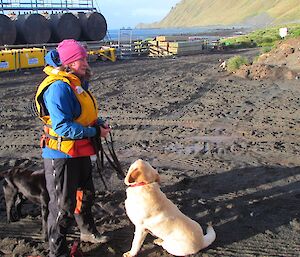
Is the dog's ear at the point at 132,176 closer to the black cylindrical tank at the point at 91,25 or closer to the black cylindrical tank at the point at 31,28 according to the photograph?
the black cylindrical tank at the point at 31,28

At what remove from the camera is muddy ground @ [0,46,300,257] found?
15.6ft

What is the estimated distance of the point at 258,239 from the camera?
15.4 feet

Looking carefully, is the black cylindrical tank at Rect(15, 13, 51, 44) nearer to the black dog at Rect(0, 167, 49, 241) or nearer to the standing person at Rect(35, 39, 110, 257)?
the black dog at Rect(0, 167, 49, 241)

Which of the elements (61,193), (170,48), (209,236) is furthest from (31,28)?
(209,236)

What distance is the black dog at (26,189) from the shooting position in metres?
4.55

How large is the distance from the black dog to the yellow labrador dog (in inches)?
42.3

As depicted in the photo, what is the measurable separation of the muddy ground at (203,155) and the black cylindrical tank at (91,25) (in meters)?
13.3

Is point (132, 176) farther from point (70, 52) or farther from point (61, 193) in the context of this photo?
point (70, 52)

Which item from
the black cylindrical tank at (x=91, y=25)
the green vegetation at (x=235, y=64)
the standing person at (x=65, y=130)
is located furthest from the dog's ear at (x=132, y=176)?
the black cylindrical tank at (x=91, y=25)

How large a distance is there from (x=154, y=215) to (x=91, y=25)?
25.3 meters

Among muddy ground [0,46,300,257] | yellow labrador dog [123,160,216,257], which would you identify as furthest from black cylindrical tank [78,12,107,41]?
yellow labrador dog [123,160,216,257]

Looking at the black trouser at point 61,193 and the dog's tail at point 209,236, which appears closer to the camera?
the black trouser at point 61,193

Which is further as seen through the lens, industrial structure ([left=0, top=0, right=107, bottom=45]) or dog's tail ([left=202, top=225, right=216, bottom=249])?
industrial structure ([left=0, top=0, right=107, bottom=45])

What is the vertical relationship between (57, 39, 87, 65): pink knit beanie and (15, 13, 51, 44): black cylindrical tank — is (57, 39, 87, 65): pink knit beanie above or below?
above
